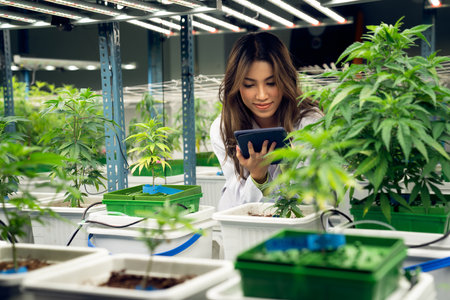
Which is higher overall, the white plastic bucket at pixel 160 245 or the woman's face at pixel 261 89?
the woman's face at pixel 261 89

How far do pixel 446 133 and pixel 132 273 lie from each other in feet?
3.21

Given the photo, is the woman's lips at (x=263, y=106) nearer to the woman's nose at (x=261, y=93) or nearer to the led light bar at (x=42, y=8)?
the woman's nose at (x=261, y=93)

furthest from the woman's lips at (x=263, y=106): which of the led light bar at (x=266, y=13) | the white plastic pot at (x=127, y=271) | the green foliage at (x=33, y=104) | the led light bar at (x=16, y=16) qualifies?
the green foliage at (x=33, y=104)

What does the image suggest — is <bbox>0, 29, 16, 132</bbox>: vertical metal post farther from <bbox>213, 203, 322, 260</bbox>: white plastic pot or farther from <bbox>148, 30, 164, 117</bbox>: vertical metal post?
<bbox>213, 203, 322, 260</bbox>: white plastic pot

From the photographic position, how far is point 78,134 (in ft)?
7.21

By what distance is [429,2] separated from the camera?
9.95ft

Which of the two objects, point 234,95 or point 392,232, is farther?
point 234,95

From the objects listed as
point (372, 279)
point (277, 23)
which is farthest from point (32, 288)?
point (277, 23)

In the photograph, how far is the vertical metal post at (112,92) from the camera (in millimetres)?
2268

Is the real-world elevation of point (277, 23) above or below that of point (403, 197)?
above

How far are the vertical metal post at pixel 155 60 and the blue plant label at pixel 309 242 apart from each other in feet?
5.90

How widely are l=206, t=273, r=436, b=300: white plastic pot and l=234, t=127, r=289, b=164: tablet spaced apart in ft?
2.87

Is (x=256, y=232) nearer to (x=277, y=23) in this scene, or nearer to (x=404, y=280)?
(x=404, y=280)

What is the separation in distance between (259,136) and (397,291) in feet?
3.27
